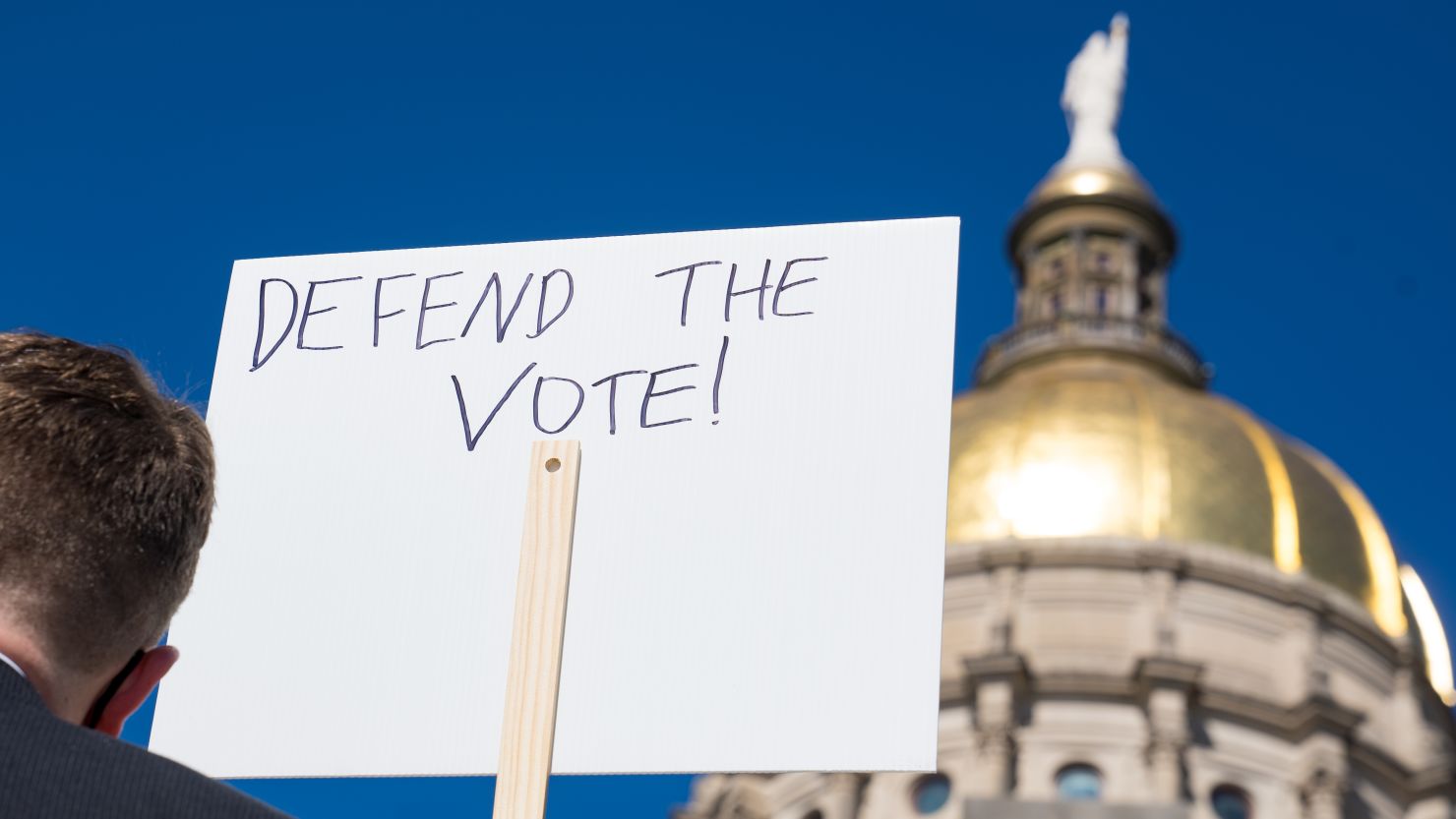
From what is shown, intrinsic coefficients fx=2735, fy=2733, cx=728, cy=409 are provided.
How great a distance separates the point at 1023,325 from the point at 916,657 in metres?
57.6

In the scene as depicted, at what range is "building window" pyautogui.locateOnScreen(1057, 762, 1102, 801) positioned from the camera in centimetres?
4894

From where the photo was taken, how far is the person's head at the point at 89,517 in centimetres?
279

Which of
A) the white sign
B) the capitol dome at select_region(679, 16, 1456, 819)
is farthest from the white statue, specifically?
the white sign

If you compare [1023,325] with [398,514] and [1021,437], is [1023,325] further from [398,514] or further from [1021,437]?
[398,514]

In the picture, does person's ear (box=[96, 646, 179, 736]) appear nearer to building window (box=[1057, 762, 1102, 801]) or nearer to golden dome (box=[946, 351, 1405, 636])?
building window (box=[1057, 762, 1102, 801])

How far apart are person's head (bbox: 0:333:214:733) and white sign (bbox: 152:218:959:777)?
169 centimetres

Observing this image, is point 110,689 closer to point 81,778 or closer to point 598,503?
point 81,778

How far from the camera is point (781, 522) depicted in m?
4.84

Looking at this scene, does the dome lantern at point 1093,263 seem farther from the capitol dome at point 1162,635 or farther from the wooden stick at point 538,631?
the wooden stick at point 538,631

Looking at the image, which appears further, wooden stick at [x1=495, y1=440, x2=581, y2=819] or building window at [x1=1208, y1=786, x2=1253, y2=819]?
building window at [x1=1208, y1=786, x2=1253, y2=819]

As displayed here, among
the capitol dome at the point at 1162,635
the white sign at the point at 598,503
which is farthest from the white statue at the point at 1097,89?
the white sign at the point at 598,503

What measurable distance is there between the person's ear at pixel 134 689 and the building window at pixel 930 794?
47348mm

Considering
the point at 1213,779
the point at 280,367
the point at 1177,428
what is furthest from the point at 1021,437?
the point at 280,367

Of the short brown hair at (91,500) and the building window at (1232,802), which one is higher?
the building window at (1232,802)
